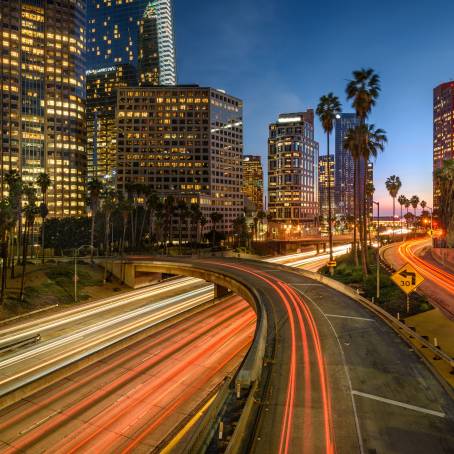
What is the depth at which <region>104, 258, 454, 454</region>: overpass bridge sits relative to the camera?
11281 mm

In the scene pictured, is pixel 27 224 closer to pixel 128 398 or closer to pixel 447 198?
pixel 128 398

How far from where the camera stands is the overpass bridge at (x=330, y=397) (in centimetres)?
1128

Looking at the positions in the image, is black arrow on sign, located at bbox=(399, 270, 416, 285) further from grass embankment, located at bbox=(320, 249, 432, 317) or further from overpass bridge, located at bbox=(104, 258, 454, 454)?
grass embankment, located at bbox=(320, 249, 432, 317)

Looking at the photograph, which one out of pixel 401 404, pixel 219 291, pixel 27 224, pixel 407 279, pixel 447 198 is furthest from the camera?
pixel 447 198

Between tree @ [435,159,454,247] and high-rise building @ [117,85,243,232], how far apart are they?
5254 inches

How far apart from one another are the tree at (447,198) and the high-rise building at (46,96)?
16386 centimetres

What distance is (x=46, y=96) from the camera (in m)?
176

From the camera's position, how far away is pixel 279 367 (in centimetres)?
1738

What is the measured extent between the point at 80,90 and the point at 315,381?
20720 centimetres

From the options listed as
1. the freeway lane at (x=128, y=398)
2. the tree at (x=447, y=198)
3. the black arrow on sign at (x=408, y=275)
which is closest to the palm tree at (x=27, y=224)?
the freeway lane at (x=128, y=398)

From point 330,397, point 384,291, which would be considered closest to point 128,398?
point 330,397

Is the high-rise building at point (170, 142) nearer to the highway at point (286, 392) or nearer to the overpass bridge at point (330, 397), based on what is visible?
the highway at point (286, 392)

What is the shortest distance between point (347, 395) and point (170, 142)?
193 m

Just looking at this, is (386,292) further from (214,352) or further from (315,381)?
(315,381)
